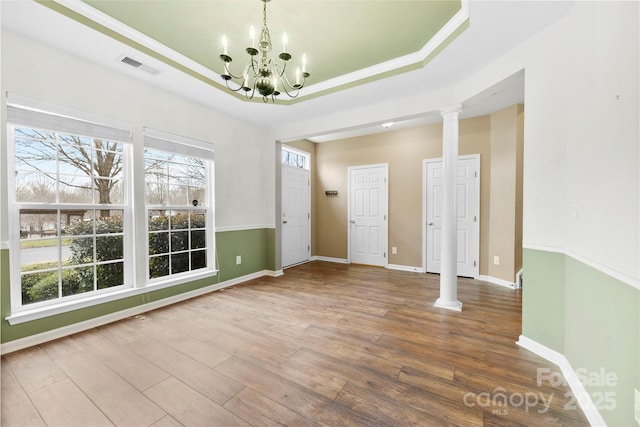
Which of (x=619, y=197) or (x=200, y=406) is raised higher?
(x=619, y=197)

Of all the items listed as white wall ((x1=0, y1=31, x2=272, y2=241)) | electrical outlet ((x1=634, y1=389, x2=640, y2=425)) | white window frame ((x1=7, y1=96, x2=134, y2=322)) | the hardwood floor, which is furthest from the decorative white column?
white window frame ((x1=7, y1=96, x2=134, y2=322))

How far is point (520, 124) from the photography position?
11.4 ft

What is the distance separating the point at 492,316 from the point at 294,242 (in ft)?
11.6

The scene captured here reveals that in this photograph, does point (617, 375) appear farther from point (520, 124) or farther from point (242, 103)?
point (242, 103)

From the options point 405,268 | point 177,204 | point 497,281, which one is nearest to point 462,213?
point 497,281

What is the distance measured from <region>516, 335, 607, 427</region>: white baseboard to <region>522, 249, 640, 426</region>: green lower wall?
0.13 feet

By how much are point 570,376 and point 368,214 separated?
3653mm

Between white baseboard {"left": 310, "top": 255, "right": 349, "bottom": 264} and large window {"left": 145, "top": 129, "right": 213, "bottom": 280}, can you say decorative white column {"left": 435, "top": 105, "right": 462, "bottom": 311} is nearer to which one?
white baseboard {"left": 310, "top": 255, "right": 349, "bottom": 264}

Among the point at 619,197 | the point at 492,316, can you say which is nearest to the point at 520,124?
the point at 492,316

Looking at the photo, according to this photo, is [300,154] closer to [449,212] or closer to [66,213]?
[449,212]

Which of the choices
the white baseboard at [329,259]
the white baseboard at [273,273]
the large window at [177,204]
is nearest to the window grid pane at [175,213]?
the large window at [177,204]

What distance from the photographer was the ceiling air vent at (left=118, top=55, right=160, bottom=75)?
2337mm

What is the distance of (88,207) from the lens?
2.44 metres

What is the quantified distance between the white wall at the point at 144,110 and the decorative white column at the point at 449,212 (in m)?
2.90
